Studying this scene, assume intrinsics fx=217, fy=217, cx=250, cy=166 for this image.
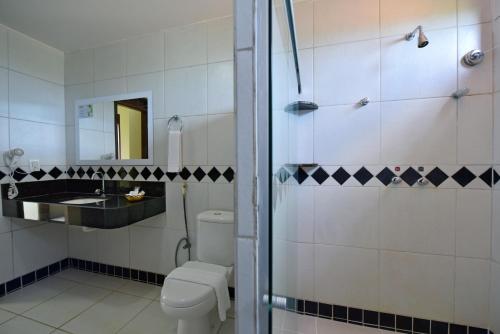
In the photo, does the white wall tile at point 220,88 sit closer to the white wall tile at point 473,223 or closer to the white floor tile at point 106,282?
the white wall tile at point 473,223

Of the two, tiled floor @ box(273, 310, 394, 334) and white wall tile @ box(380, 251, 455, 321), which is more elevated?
white wall tile @ box(380, 251, 455, 321)

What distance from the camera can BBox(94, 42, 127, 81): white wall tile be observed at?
6.66 feet

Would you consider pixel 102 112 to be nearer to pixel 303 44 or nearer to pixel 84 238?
pixel 84 238

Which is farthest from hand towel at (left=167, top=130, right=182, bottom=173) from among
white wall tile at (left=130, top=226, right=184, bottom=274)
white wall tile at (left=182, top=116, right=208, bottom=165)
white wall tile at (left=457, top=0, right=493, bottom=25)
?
white wall tile at (left=457, top=0, right=493, bottom=25)

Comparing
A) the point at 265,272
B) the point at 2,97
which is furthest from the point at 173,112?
the point at 265,272

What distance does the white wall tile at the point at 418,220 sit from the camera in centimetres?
132

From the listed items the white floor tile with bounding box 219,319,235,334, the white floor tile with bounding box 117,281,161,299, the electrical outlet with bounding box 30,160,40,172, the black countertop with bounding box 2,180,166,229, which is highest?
the electrical outlet with bounding box 30,160,40,172

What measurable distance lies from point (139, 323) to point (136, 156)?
1.31 meters

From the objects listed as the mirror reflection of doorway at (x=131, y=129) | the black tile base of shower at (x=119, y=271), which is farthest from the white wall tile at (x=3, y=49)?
the black tile base of shower at (x=119, y=271)

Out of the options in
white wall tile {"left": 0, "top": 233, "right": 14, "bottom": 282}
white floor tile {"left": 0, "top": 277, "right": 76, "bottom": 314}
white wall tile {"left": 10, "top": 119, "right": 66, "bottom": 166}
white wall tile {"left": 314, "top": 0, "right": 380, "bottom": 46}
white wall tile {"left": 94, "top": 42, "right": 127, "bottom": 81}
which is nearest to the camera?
white wall tile {"left": 314, "top": 0, "right": 380, "bottom": 46}

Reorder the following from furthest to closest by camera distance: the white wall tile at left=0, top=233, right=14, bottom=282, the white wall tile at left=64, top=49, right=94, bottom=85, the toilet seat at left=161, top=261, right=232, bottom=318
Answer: the white wall tile at left=64, top=49, right=94, bottom=85 < the white wall tile at left=0, top=233, right=14, bottom=282 < the toilet seat at left=161, top=261, right=232, bottom=318

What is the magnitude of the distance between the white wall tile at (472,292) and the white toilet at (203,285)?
1420 mm

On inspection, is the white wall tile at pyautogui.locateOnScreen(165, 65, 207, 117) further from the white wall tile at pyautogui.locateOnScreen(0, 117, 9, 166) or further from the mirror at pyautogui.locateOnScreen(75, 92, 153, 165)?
the white wall tile at pyautogui.locateOnScreen(0, 117, 9, 166)

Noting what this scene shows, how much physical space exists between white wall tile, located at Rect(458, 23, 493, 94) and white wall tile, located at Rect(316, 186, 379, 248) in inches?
31.8
